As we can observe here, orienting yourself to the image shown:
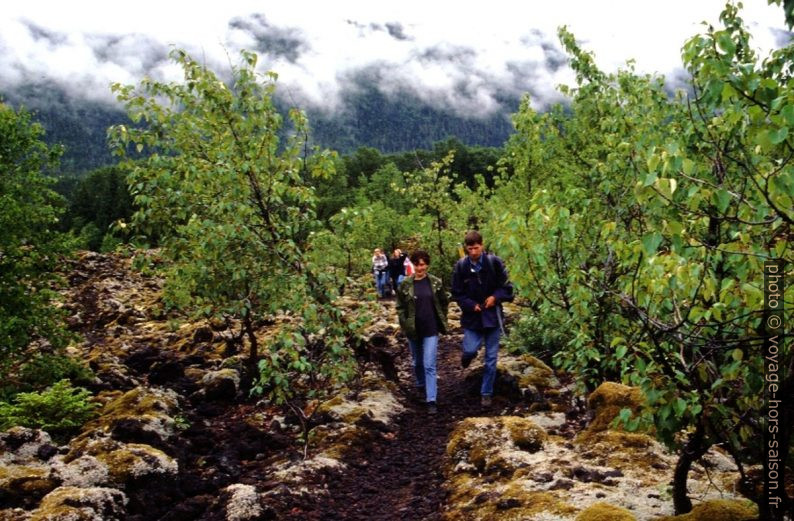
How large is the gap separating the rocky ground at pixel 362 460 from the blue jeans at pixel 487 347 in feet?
1.55

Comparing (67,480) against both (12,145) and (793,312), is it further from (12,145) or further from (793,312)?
(12,145)

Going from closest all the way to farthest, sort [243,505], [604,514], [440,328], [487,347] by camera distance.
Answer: [604,514] → [243,505] → [487,347] → [440,328]

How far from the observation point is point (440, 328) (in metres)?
10.9

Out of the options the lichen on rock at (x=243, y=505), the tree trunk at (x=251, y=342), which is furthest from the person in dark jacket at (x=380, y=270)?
the lichen on rock at (x=243, y=505)

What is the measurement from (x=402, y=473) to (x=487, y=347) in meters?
3.16

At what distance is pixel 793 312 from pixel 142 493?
7580 mm

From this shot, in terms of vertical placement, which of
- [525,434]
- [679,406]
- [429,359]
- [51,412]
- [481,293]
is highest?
[481,293]

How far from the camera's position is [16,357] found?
12.4 m

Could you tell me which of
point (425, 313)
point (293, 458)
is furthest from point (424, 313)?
point (293, 458)

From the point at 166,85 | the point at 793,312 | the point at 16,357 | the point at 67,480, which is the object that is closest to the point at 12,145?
the point at 16,357

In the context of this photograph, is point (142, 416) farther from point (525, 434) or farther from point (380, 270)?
point (380, 270)

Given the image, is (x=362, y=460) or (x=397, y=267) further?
(x=397, y=267)

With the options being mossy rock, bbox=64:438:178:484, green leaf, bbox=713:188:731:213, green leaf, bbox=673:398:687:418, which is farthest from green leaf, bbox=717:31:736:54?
mossy rock, bbox=64:438:178:484

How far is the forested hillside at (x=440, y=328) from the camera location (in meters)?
3.84
